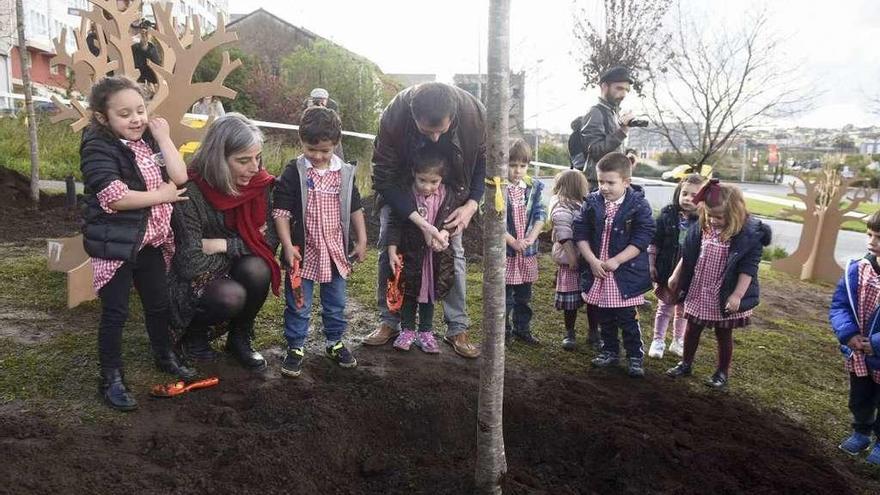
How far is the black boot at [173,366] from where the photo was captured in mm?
Result: 3383

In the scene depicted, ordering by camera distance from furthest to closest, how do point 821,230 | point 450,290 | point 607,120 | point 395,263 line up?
point 821,230
point 607,120
point 450,290
point 395,263

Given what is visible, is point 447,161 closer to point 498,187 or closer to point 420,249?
point 420,249

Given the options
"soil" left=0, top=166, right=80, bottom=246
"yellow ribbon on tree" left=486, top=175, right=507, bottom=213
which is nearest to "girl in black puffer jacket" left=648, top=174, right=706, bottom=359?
"yellow ribbon on tree" left=486, top=175, right=507, bottom=213

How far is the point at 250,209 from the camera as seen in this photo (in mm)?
3568

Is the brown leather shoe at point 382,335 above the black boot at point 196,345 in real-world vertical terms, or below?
below

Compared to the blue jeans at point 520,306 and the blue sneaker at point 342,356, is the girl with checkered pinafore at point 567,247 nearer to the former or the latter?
the blue jeans at point 520,306

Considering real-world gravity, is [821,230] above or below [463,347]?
above

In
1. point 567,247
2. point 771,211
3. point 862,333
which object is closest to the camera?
point 862,333

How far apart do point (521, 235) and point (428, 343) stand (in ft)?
3.63

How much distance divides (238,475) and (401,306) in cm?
195

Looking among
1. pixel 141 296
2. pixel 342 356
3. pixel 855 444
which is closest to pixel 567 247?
pixel 342 356

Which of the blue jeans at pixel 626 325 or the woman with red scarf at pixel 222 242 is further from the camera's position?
the blue jeans at pixel 626 325

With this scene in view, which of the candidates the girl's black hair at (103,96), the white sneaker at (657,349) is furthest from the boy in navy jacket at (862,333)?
the girl's black hair at (103,96)

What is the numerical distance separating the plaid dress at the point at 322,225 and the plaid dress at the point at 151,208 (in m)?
0.76
